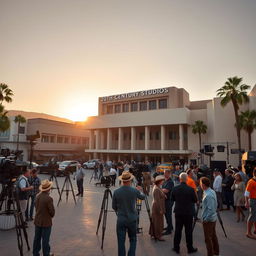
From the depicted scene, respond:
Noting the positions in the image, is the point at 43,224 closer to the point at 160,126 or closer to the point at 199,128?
the point at 199,128

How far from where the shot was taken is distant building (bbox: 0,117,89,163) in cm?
4744

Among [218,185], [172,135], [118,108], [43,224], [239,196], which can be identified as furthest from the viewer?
[118,108]

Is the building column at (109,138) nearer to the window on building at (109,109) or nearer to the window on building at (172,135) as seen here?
the window on building at (109,109)

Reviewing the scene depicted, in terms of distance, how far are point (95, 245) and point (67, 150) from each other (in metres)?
54.3

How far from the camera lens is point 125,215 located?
12.4 ft

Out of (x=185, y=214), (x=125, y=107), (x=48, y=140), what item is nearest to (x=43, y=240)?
(x=185, y=214)

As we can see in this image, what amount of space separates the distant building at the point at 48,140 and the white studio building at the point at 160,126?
7.52 m

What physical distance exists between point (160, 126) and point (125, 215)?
1652 inches

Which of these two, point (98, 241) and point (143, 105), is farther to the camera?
point (143, 105)

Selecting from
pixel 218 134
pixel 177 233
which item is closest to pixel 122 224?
pixel 177 233

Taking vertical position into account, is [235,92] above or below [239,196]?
above

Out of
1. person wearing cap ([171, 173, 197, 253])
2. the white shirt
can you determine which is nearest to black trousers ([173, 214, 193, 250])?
person wearing cap ([171, 173, 197, 253])

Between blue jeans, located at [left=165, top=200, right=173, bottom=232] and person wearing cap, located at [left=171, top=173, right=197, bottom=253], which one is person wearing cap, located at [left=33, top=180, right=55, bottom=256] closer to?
person wearing cap, located at [left=171, top=173, right=197, bottom=253]

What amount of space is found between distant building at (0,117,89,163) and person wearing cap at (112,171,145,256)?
4425cm
